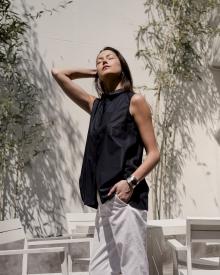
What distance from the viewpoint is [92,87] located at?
5066 mm

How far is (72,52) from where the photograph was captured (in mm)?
4949

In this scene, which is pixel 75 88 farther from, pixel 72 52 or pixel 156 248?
pixel 72 52

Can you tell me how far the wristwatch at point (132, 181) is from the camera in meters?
2.02

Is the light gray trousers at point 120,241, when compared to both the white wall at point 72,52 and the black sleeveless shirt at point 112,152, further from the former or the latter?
the white wall at point 72,52

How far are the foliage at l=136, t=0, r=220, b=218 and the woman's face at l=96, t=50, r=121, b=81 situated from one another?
306 centimetres

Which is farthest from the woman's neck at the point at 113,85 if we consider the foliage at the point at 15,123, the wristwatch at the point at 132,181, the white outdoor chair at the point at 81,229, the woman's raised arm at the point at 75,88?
the foliage at the point at 15,123

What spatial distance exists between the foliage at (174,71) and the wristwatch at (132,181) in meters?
3.25

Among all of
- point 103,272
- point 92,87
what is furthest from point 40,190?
point 103,272

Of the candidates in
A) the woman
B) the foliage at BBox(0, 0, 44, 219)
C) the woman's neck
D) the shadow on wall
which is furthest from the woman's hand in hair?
the shadow on wall

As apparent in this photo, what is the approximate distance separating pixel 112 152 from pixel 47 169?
2.79 meters

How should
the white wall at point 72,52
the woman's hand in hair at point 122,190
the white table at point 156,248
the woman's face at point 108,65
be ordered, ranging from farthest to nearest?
the white wall at point 72,52
the white table at point 156,248
the woman's face at point 108,65
the woman's hand in hair at point 122,190

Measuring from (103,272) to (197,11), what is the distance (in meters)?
4.13

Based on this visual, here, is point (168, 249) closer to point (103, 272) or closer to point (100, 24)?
point (103, 272)

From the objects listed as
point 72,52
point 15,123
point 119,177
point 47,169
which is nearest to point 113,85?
point 119,177
